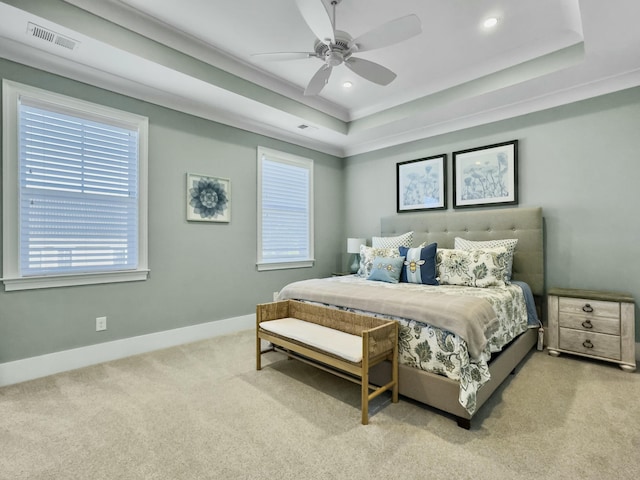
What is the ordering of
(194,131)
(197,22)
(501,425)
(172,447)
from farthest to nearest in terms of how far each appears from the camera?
1. (194,131)
2. (197,22)
3. (501,425)
4. (172,447)

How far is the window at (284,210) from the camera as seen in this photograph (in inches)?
164

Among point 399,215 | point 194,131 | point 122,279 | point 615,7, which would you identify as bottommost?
point 122,279

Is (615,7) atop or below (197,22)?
below

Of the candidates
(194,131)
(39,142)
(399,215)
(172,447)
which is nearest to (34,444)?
(172,447)

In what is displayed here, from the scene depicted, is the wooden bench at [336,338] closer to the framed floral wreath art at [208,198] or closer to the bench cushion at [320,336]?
the bench cushion at [320,336]

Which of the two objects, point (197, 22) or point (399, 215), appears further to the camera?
point (399, 215)

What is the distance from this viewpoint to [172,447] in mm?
1716

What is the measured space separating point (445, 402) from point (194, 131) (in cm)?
344

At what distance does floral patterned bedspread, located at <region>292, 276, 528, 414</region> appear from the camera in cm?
186

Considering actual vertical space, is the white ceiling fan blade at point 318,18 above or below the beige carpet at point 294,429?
above

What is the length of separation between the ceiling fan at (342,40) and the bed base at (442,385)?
2183mm

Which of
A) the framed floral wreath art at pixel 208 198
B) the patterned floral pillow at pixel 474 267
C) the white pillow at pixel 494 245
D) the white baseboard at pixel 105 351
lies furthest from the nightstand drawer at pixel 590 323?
the framed floral wreath art at pixel 208 198

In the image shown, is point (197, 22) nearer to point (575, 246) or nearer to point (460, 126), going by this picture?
point (460, 126)

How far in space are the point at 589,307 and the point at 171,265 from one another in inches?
156
